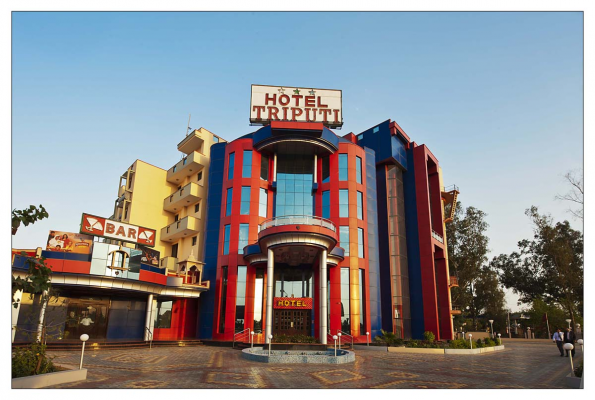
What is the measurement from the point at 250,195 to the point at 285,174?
4.65m

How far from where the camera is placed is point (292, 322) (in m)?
34.3

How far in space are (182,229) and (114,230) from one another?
9277 mm

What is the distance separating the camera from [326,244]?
97.1 ft

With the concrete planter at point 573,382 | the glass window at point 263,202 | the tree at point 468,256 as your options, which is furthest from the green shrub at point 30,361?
the tree at point 468,256

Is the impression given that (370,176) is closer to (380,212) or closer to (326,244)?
(380,212)

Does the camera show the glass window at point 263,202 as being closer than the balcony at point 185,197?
Yes

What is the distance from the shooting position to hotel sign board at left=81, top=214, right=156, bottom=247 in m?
32.4

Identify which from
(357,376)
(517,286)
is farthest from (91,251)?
(517,286)

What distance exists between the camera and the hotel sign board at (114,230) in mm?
32438

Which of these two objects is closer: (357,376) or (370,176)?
(357,376)

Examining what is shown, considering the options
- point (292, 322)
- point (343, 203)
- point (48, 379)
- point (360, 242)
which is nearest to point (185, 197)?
point (343, 203)

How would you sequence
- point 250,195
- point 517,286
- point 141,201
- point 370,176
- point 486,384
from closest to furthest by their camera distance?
point 486,384 < point 250,195 < point 370,176 < point 141,201 < point 517,286

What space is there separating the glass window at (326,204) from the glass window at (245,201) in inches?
292

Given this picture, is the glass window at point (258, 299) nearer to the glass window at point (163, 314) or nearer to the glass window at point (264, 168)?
the glass window at point (264, 168)
